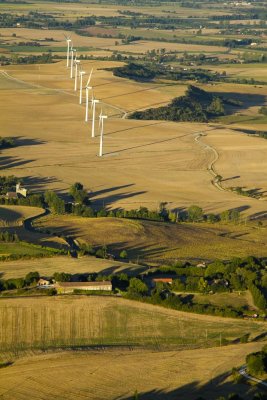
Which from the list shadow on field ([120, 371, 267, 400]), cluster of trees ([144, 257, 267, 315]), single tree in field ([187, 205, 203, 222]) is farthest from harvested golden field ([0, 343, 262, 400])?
single tree in field ([187, 205, 203, 222])

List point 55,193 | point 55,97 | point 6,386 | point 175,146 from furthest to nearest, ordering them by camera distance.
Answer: point 55,97 < point 175,146 < point 55,193 < point 6,386

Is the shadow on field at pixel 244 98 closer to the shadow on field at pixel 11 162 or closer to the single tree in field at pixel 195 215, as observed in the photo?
the shadow on field at pixel 11 162

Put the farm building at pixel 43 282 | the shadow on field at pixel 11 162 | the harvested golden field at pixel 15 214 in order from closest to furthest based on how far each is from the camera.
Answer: the farm building at pixel 43 282 → the harvested golden field at pixel 15 214 → the shadow on field at pixel 11 162

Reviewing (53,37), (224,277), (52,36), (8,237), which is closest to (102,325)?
(224,277)

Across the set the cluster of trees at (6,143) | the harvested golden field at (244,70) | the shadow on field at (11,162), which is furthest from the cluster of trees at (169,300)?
the harvested golden field at (244,70)

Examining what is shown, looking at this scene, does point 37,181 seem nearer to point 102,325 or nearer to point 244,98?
point 102,325

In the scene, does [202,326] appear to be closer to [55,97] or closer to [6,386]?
[6,386]

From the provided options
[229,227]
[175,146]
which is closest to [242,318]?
[229,227]
